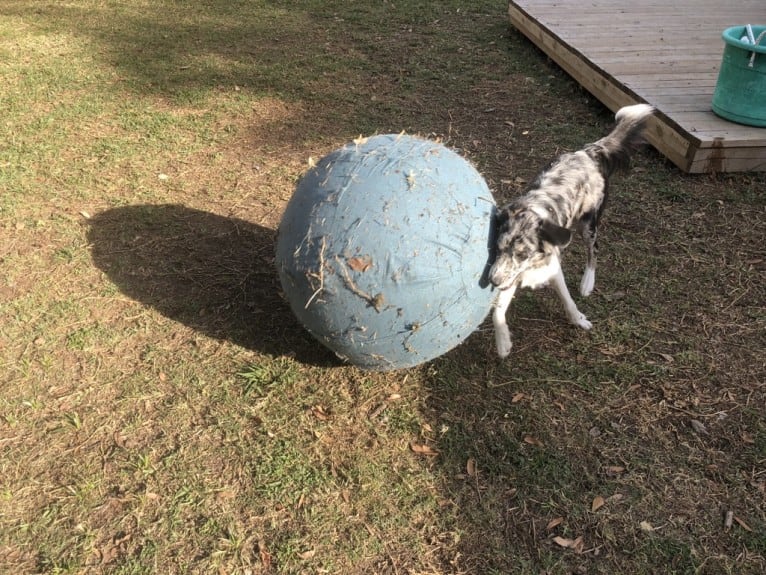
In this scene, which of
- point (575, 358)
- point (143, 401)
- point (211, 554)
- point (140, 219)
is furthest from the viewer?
point (140, 219)

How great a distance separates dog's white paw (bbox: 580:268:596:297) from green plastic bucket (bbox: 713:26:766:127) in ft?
9.15

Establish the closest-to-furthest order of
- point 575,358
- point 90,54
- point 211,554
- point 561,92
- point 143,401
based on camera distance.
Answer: point 211,554
point 143,401
point 575,358
point 561,92
point 90,54

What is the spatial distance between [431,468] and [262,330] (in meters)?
1.63

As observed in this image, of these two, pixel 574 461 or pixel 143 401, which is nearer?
pixel 574 461

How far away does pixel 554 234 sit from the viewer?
3.93m

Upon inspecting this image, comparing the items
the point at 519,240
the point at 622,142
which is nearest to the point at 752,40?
the point at 622,142

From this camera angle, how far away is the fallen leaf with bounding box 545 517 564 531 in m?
3.54

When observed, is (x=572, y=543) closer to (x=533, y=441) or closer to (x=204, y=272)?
(x=533, y=441)

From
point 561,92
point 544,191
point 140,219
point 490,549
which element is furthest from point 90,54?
point 490,549

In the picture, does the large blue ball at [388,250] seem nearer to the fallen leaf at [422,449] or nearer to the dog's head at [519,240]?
the dog's head at [519,240]

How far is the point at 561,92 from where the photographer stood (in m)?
8.37

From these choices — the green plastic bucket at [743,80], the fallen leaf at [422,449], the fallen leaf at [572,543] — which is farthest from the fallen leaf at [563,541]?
the green plastic bucket at [743,80]

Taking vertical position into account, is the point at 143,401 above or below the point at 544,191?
below

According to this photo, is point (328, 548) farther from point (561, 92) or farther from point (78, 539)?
point (561, 92)
